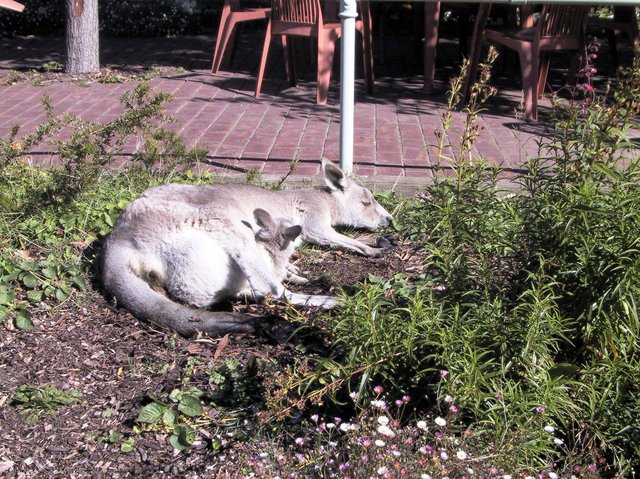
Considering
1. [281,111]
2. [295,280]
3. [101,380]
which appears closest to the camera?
[101,380]

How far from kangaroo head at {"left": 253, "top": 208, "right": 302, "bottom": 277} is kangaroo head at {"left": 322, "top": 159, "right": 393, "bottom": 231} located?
0.95 metres

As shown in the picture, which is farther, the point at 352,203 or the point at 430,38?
the point at 430,38

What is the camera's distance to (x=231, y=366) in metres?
3.83

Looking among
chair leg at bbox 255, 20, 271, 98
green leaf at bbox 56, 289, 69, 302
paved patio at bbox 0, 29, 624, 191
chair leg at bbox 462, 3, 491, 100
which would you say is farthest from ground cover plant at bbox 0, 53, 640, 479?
chair leg at bbox 255, 20, 271, 98

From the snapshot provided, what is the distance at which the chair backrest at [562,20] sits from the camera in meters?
8.53

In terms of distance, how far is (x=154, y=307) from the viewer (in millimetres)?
4195

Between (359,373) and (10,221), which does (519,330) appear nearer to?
(359,373)

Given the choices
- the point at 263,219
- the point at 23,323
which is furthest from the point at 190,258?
the point at 23,323

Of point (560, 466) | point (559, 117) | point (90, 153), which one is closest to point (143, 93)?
point (90, 153)

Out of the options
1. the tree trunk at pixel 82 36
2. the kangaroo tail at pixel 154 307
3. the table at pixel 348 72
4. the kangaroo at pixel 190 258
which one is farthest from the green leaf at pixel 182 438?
the tree trunk at pixel 82 36

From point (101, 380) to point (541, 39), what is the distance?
6628 mm

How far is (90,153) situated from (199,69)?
20.9ft

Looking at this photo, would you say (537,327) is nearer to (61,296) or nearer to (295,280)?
(295,280)

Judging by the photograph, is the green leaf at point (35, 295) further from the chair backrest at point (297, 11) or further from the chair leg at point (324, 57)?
the chair backrest at point (297, 11)
